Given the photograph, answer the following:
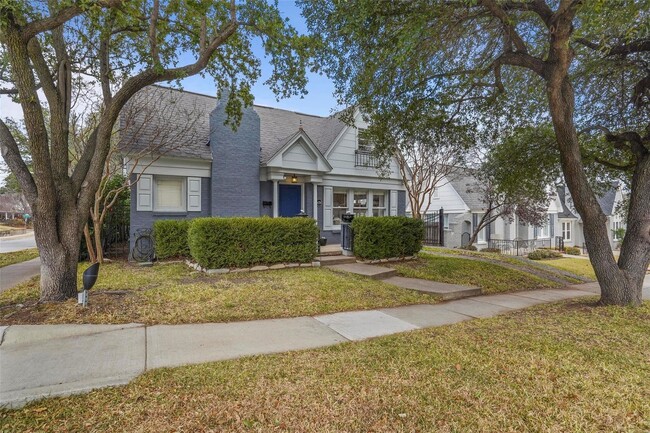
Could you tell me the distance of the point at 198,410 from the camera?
8.62 feet

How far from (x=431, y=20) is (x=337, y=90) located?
9.05ft

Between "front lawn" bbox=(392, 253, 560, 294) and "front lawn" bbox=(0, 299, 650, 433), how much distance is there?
4280 mm

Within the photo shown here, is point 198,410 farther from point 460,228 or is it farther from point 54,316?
point 460,228

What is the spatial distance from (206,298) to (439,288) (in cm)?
476

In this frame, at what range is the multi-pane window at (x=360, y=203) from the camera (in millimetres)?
14938

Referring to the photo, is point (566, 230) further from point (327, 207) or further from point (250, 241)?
point (250, 241)

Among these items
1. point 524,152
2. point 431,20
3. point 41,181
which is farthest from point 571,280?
point 41,181

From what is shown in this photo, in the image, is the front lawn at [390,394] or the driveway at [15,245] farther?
the driveway at [15,245]

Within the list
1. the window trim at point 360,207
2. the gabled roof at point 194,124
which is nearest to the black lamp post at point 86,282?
the gabled roof at point 194,124

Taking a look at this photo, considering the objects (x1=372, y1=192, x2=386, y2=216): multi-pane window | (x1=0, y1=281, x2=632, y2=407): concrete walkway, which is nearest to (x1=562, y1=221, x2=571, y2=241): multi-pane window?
(x1=372, y1=192, x2=386, y2=216): multi-pane window

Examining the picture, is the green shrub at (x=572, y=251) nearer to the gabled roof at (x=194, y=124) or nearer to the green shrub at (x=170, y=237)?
the gabled roof at (x=194, y=124)

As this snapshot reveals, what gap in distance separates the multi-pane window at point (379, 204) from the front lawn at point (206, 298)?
24.8 feet

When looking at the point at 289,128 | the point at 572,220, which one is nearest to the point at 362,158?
the point at 289,128

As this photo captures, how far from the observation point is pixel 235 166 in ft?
39.0
